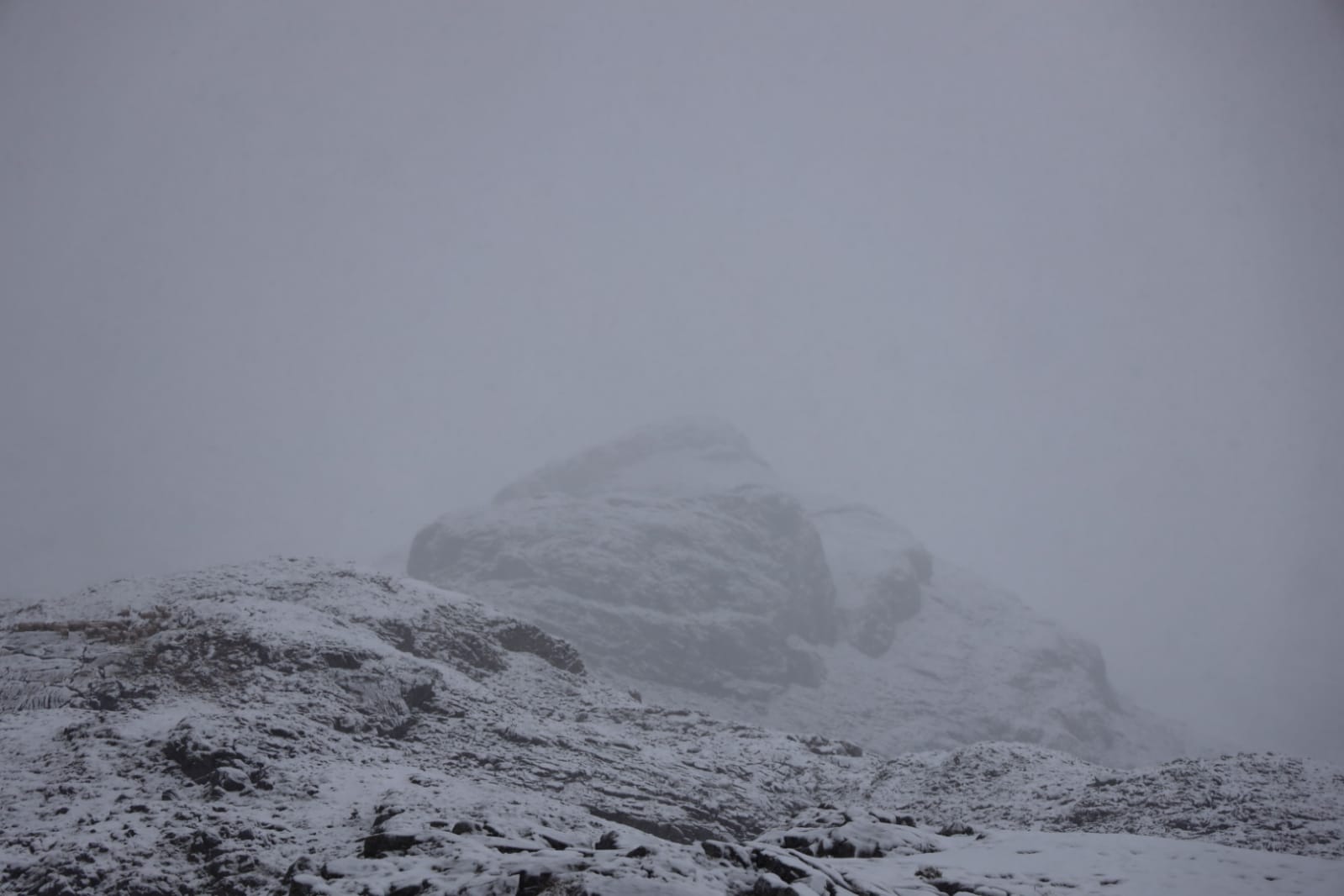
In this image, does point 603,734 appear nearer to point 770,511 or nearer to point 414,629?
point 414,629

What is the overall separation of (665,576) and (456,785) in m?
58.0

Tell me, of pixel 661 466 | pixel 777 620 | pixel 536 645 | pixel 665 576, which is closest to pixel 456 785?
pixel 536 645

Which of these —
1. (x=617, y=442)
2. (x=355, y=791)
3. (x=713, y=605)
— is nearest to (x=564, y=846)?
(x=355, y=791)

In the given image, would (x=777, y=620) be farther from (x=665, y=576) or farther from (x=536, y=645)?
(x=536, y=645)

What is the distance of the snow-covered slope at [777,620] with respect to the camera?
6850cm

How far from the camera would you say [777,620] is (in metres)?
76.6

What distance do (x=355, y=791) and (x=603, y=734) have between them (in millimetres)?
9958

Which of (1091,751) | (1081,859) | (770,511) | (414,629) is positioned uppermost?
(770,511)

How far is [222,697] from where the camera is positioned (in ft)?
68.6

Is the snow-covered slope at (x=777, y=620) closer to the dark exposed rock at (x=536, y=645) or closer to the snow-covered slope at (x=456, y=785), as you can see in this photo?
the dark exposed rock at (x=536, y=645)

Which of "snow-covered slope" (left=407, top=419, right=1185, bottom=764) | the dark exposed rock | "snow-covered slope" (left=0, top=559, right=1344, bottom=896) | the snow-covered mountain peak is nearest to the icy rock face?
"snow-covered slope" (left=407, top=419, right=1185, bottom=764)

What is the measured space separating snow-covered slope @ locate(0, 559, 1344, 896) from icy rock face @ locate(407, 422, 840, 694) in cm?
3744

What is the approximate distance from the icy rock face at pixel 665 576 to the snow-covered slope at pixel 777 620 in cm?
17

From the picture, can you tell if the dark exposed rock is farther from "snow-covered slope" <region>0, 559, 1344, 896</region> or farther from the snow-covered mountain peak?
the snow-covered mountain peak
